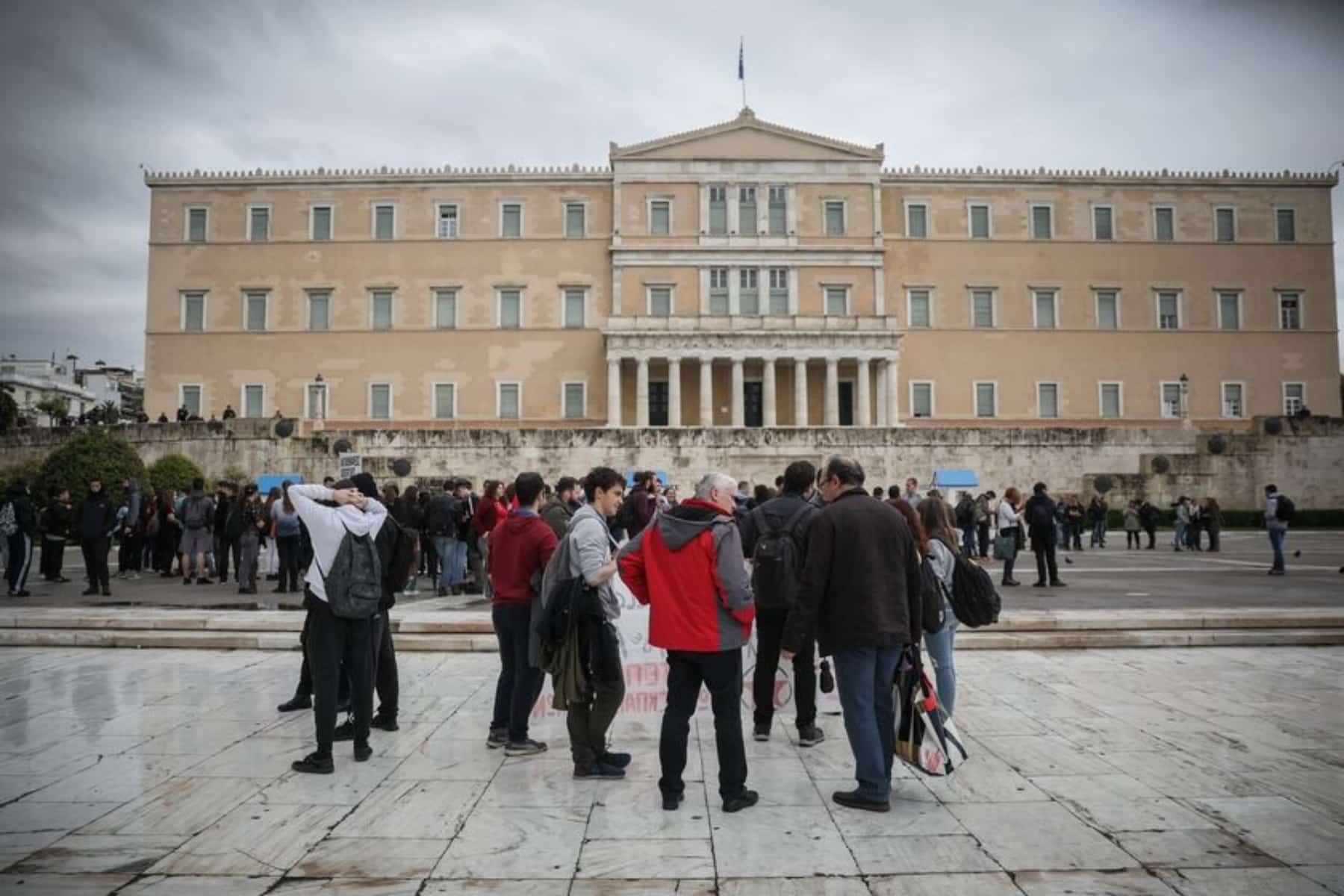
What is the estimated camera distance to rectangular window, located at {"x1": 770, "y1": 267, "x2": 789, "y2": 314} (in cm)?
4319

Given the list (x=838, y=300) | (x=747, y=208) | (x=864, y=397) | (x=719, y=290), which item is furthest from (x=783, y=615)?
Result: (x=747, y=208)

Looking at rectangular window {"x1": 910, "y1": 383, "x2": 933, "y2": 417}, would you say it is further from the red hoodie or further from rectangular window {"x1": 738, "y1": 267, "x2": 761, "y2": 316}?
the red hoodie

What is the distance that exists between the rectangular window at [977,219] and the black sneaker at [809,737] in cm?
4313

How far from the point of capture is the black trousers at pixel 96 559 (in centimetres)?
1274

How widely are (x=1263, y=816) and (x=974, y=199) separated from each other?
4452 centimetres

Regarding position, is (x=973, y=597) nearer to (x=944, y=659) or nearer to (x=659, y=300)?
(x=944, y=659)

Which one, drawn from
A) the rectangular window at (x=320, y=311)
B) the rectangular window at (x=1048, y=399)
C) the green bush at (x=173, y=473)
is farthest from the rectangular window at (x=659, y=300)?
the green bush at (x=173, y=473)

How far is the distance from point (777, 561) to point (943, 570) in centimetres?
107

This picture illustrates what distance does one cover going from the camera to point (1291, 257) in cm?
4512

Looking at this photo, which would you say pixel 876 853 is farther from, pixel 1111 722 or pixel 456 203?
pixel 456 203

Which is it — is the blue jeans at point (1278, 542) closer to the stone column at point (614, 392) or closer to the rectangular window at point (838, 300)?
the stone column at point (614, 392)

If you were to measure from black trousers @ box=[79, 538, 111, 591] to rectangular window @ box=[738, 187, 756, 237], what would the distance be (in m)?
35.3

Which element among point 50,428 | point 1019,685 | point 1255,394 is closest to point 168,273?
point 50,428

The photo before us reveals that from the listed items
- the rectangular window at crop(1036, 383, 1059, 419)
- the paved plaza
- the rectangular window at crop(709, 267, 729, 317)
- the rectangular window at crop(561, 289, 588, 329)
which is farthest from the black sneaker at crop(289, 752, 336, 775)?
the rectangular window at crop(1036, 383, 1059, 419)
